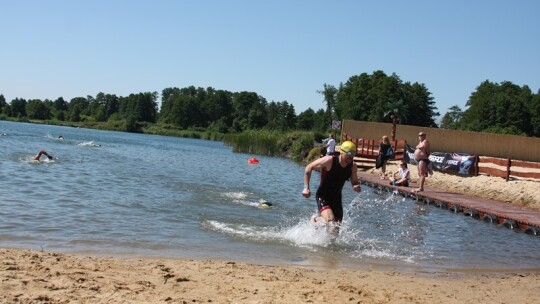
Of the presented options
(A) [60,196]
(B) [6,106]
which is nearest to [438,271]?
(A) [60,196]

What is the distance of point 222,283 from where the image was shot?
6.00 metres

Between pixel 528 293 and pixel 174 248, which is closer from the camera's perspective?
pixel 528 293

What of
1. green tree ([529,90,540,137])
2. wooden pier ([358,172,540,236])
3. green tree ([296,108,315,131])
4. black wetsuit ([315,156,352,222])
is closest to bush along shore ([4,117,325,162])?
wooden pier ([358,172,540,236])

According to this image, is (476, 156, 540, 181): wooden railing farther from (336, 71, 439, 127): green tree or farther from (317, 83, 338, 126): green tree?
(317, 83, 338, 126): green tree

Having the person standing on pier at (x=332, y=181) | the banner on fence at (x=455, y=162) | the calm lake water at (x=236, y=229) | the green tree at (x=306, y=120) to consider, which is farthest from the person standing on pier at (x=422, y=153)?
the green tree at (x=306, y=120)

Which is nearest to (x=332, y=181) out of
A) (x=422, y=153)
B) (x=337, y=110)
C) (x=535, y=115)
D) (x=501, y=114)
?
(x=422, y=153)

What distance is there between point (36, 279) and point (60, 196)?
28.4ft

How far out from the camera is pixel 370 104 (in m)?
96.4

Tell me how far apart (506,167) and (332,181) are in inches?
520

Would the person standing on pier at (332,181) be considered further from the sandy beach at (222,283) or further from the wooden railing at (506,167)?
the wooden railing at (506,167)

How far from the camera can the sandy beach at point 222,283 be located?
5.25 meters

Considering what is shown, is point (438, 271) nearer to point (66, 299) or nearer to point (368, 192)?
point (66, 299)

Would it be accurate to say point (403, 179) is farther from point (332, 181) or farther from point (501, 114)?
point (501, 114)

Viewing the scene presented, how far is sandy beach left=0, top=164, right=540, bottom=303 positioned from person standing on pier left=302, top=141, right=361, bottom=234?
1458 millimetres
